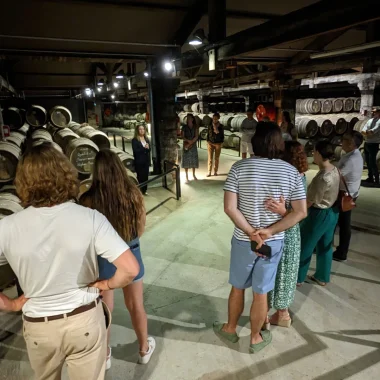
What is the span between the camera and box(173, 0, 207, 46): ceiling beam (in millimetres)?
5470

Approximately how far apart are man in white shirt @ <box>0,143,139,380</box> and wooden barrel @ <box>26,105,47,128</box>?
9337mm

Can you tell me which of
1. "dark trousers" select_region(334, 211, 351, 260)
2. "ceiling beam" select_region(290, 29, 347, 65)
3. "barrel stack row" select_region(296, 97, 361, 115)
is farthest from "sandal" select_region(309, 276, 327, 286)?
"barrel stack row" select_region(296, 97, 361, 115)

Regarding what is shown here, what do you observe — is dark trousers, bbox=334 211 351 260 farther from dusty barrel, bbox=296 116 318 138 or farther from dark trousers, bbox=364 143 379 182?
dusty barrel, bbox=296 116 318 138

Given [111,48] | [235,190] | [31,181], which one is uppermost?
[111,48]

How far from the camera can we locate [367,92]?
9.41 meters

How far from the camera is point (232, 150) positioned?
13.6 m

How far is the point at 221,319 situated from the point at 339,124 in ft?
33.0

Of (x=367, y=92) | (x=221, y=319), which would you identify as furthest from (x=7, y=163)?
(x=367, y=92)

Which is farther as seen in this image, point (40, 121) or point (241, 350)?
point (40, 121)

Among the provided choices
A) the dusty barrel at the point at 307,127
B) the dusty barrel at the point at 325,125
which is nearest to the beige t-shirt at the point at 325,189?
the dusty barrel at the point at 307,127

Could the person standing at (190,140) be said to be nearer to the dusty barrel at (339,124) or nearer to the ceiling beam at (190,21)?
the ceiling beam at (190,21)

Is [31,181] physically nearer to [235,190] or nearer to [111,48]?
[235,190]

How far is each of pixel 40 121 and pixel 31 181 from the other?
31.3 feet

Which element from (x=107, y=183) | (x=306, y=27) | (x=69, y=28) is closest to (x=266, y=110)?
(x=69, y=28)
